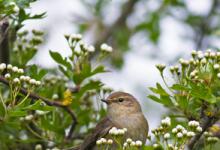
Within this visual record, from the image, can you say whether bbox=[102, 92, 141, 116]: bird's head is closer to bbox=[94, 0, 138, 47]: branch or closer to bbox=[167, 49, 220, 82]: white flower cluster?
bbox=[167, 49, 220, 82]: white flower cluster

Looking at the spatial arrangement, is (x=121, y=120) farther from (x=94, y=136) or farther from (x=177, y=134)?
(x=177, y=134)

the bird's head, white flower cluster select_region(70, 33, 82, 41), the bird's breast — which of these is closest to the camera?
white flower cluster select_region(70, 33, 82, 41)

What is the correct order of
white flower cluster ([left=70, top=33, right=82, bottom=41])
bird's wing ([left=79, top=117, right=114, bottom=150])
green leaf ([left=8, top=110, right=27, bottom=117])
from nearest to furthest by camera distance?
green leaf ([left=8, top=110, right=27, bottom=117]), white flower cluster ([left=70, top=33, right=82, bottom=41]), bird's wing ([left=79, top=117, right=114, bottom=150])

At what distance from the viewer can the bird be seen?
816 centimetres

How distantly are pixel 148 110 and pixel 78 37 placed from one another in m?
5.24

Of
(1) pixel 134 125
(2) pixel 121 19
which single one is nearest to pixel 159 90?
(1) pixel 134 125

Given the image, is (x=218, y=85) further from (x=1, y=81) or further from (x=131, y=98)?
(x=131, y=98)

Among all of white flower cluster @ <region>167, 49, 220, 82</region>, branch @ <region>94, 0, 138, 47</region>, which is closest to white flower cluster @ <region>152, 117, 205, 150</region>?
white flower cluster @ <region>167, 49, 220, 82</region>

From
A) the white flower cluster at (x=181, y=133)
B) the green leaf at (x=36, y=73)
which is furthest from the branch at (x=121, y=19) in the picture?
the white flower cluster at (x=181, y=133)

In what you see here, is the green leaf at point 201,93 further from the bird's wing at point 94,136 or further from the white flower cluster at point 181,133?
the bird's wing at point 94,136

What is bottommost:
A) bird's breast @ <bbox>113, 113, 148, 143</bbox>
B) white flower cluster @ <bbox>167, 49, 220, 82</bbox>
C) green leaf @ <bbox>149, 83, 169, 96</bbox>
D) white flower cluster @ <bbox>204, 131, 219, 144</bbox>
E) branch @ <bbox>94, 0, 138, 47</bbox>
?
white flower cluster @ <bbox>204, 131, 219, 144</bbox>

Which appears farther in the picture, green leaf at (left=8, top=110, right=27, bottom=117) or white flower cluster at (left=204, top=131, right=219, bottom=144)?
white flower cluster at (left=204, top=131, right=219, bottom=144)

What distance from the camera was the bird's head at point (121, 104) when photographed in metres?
9.02

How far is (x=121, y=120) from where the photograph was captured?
28.7ft
